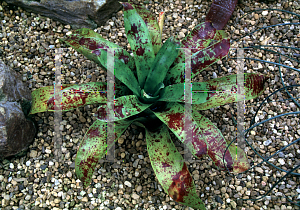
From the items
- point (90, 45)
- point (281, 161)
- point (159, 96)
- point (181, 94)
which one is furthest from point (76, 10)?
point (281, 161)

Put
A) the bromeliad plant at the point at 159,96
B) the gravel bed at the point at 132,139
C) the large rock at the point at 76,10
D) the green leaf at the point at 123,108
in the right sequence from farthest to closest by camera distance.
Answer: the large rock at the point at 76,10
the gravel bed at the point at 132,139
the bromeliad plant at the point at 159,96
the green leaf at the point at 123,108

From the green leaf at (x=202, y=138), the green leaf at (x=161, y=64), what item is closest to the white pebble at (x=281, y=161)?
the green leaf at (x=202, y=138)

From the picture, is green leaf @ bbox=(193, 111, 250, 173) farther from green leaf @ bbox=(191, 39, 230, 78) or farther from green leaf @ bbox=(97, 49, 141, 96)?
green leaf @ bbox=(97, 49, 141, 96)

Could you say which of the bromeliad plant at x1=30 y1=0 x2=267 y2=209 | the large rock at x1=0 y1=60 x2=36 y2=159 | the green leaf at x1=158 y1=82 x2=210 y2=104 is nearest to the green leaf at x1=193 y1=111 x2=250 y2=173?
the bromeliad plant at x1=30 y1=0 x2=267 y2=209

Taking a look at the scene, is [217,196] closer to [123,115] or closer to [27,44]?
[123,115]

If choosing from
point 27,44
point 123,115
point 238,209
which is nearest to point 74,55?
point 27,44

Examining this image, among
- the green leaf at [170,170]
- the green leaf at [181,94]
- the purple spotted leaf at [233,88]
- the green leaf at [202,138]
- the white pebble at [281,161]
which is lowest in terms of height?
the white pebble at [281,161]

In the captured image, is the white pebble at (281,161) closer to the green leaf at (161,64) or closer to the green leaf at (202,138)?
the green leaf at (202,138)
